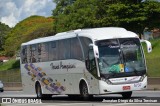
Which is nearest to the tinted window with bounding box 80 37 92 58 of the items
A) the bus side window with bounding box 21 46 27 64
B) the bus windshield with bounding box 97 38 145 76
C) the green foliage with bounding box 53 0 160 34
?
the bus windshield with bounding box 97 38 145 76

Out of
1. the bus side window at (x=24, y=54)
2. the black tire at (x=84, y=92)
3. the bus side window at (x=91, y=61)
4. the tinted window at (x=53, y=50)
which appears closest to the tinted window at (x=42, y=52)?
the tinted window at (x=53, y=50)

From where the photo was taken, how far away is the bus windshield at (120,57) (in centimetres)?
2170

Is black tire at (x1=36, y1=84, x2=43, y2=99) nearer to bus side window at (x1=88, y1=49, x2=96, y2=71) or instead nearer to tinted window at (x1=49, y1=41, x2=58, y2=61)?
tinted window at (x1=49, y1=41, x2=58, y2=61)

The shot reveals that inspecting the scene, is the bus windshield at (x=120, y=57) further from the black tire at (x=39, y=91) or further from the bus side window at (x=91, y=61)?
the black tire at (x=39, y=91)

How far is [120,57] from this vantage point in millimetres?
21812

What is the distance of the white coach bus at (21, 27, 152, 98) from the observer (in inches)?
853

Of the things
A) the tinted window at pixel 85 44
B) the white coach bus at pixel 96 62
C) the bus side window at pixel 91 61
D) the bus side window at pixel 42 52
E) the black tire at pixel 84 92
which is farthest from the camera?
the bus side window at pixel 42 52

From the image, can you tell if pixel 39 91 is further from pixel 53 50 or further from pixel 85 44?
pixel 85 44

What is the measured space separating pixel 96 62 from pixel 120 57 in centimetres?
106

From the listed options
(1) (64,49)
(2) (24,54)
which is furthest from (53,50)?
(2) (24,54)

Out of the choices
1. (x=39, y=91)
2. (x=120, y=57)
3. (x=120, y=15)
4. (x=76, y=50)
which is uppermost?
(x=120, y=15)

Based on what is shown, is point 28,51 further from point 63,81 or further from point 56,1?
point 56,1

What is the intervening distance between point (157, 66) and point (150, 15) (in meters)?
19.3

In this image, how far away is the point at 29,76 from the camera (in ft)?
98.5
